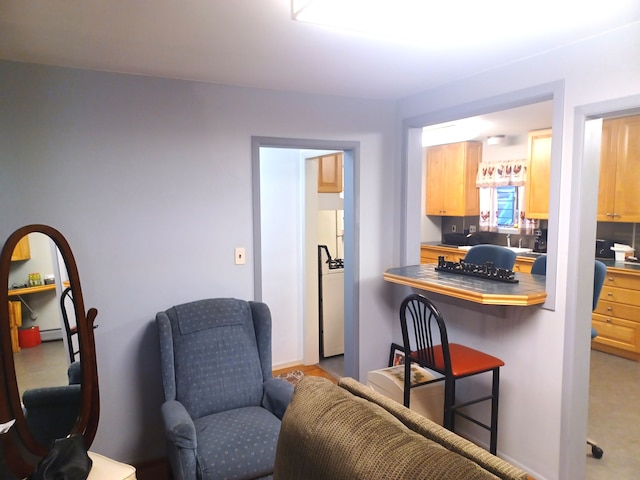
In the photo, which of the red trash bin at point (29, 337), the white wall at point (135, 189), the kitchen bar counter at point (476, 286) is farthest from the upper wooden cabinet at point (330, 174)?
the red trash bin at point (29, 337)

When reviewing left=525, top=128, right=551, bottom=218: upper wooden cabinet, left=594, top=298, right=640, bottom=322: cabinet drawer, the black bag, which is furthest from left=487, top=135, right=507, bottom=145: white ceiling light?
the black bag

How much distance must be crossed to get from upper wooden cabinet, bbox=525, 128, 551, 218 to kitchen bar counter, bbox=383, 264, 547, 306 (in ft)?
7.93

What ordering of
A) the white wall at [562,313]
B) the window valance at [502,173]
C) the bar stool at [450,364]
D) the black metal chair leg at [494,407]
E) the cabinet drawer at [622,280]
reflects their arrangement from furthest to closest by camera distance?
1. the window valance at [502,173]
2. the cabinet drawer at [622,280]
3. the black metal chair leg at [494,407]
4. the bar stool at [450,364]
5. the white wall at [562,313]

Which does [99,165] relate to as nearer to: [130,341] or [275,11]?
[130,341]

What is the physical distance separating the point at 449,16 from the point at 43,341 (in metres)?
2.27

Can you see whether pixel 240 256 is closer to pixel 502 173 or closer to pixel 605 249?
A: pixel 605 249

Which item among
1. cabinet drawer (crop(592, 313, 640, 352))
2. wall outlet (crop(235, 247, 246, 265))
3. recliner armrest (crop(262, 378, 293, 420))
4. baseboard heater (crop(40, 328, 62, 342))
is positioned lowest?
cabinet drawer (crop(592, 313, 640, 352))

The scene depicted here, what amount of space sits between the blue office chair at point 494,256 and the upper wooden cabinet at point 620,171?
4.96 ft

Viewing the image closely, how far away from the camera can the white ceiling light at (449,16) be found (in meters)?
1.62

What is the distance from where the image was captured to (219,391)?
2.46 metres

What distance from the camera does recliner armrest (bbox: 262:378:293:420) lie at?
2.37 m

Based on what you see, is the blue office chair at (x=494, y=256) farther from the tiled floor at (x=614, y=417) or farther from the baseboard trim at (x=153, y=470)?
the baseboard trim at (x=153, y=470)

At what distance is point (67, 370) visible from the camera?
2.19m

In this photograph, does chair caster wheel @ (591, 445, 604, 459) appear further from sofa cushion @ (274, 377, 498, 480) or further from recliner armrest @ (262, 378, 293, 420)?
sofa cushion @ (274, 377, 498, 480)
